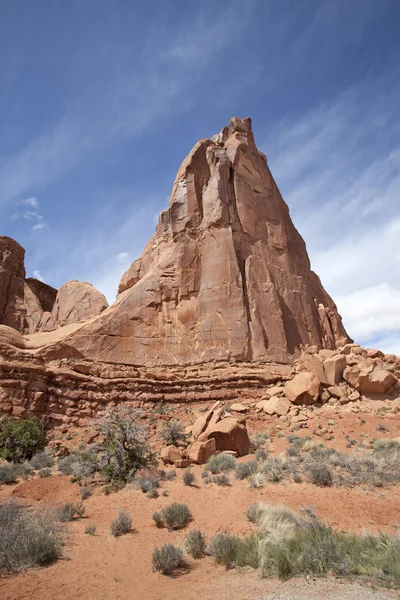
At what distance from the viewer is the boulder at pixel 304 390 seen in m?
20.5

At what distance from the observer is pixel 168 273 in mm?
26688

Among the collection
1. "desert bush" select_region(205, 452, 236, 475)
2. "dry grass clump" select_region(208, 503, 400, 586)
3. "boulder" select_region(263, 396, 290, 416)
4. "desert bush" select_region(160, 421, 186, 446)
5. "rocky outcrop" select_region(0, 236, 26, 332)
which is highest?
"rocky outcrop" select_region(0, 236, 26, 332)

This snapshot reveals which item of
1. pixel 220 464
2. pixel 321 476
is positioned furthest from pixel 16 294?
pixel 321 476

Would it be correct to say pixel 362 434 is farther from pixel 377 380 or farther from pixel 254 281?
pixel 254 281

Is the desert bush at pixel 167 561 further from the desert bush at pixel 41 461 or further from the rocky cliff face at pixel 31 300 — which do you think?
the rocky cliff face at pixel 31 300

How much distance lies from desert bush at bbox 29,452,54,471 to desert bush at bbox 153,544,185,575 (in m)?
9.41

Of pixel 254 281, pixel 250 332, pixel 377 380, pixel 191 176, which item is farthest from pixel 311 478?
pixel 191 176

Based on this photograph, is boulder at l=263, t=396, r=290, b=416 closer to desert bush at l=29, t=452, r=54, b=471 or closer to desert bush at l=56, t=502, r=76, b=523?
desert bush at l=29, t=452, r=54, b=471

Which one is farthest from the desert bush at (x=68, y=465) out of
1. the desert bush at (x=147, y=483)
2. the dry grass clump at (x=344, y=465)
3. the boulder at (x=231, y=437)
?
the dry grass clump at (x=344, y=465)

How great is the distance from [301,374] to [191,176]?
1755 centimetres

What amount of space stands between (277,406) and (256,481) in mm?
9667

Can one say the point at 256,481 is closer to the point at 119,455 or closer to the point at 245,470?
the point at 245,470

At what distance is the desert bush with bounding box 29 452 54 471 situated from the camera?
14449 millimetres

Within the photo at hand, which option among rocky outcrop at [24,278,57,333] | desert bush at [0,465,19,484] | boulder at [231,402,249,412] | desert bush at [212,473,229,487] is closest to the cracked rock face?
boulder at [231,402,249,412]
